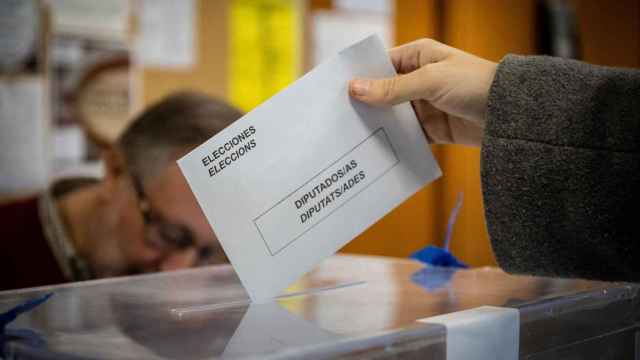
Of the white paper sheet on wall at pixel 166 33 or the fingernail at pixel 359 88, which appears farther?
the white paper sheet on wall at pixel 166 33

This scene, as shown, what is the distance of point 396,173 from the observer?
745 millimetres

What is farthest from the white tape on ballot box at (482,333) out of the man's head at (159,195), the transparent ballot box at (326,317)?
the man's head at (159,195)

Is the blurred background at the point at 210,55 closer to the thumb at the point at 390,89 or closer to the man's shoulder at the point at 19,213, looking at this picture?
the man's shoulder at the point at 19,213

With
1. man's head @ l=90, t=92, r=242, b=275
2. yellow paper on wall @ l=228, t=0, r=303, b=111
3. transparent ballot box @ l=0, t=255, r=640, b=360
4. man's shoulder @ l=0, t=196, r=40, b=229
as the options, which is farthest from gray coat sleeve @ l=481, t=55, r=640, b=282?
yellow paper on wall @ l=228, t=0, r=303, b=111

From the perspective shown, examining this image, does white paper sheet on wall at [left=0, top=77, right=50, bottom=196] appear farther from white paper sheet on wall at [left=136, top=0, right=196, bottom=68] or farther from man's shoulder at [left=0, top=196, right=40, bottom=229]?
white paper sheet on wall at [left=136, top=0, right=196, bottom=68]

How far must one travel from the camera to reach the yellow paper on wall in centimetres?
214

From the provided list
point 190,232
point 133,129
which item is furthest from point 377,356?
point 133,129

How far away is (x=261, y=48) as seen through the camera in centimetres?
221

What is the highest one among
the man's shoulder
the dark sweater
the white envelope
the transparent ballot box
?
the white envelope

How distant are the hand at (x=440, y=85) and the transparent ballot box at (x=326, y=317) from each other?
0.53 feet

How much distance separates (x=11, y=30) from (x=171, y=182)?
511mm

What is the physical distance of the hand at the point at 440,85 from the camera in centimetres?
73

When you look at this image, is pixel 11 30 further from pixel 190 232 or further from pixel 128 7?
pixel 190 232

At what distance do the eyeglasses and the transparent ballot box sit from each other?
2.14 ft
